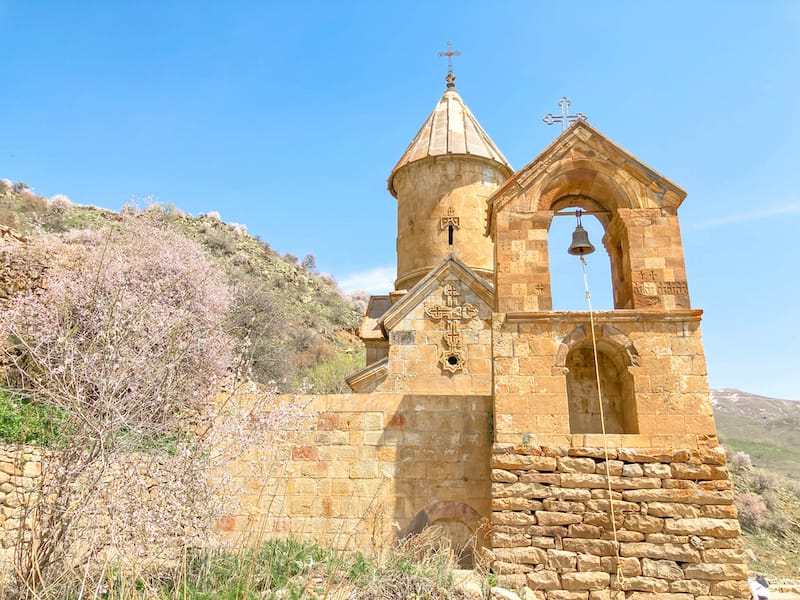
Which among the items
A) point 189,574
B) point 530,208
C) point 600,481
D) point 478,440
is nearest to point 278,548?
point 189,574

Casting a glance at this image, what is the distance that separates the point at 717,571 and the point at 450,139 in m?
9.68

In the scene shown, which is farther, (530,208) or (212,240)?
(212,240)

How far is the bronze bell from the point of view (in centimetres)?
634

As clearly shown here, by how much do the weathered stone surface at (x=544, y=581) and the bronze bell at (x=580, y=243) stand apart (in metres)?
3.31

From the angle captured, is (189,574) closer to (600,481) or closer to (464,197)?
(600,481)

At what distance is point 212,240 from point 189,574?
27.3m

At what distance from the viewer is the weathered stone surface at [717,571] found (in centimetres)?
492

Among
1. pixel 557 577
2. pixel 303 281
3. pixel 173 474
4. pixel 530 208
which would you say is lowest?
pixel 557 577

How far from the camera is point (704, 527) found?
5023 millimetres

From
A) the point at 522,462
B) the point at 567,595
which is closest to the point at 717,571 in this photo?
the point at 567,595

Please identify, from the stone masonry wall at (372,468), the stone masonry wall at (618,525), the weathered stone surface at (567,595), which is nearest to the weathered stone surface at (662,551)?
the stone masonry wall at (618,525)

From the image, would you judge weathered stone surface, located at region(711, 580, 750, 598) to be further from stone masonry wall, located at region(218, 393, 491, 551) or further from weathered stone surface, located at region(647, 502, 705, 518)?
stone masonry wall, located at region(218, 393, 491, 551)

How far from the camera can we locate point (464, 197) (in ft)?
39.7

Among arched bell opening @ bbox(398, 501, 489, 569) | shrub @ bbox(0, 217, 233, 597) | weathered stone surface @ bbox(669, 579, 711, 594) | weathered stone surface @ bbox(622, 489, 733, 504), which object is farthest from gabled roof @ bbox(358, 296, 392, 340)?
weathered stone surface @ bbox(669, 579, 711, 594)
